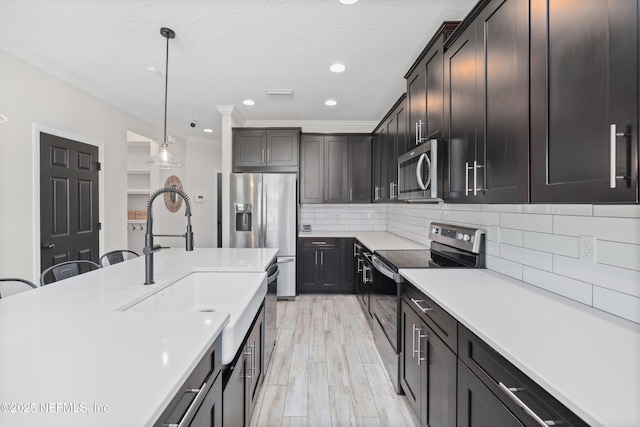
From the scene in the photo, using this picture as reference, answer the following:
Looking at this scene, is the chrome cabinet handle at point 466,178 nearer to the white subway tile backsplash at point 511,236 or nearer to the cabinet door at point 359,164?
the white subway tile backsplash at point 511,236

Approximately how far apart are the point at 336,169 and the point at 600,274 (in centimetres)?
366

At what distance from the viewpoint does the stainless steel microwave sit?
80.9 inches

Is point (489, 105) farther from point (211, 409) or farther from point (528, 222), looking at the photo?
point (211, 409)

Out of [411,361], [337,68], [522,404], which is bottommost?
[411,361]

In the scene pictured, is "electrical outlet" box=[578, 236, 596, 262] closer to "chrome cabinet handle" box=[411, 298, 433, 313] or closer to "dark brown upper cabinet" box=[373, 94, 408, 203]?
"chrome cabinet handle" box=[411, 298, 433, 313]

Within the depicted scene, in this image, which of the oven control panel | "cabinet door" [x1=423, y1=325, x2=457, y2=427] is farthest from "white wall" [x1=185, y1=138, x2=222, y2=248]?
"cabinet door" [x1=423, y1=325, x2=457, y2=427]

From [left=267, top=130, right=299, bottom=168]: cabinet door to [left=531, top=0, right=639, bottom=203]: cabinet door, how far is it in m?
3.51

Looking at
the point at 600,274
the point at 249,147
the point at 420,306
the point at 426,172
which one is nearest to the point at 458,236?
the point at 426,172

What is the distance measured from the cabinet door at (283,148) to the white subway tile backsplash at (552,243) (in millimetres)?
3308

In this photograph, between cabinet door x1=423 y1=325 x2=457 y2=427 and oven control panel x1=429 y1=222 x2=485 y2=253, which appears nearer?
cabinet door x1=423 y1=325 x2=457 y2=427

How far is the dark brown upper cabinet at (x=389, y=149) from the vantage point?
9.95 feet

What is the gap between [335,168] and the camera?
15.2ft

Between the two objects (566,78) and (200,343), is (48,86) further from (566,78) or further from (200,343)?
(566,78)

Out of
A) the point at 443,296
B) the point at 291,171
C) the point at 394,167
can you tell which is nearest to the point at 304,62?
the point at 394,167
